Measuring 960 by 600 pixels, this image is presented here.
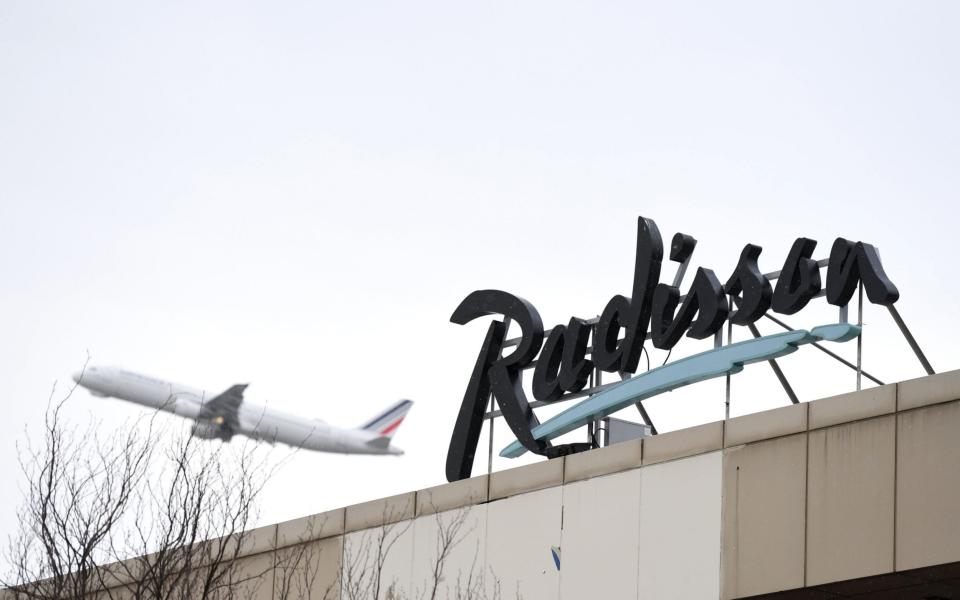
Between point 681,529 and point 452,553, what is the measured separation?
484 centimetres

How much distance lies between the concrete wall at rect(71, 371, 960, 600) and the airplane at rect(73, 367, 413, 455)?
7361cm

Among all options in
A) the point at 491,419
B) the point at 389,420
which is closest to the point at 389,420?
the point at 389,420

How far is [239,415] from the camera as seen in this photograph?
134125mm

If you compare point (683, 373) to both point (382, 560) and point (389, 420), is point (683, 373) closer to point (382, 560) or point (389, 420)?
point (382, 560)

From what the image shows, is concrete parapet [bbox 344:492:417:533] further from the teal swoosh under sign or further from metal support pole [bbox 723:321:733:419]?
metal support pole [bbox 723:321:733:419]

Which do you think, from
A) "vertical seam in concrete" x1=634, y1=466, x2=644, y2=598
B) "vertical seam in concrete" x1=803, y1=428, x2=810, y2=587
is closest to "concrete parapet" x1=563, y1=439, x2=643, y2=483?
"vertical seam in concrete" x1=634, y1=466, x2=644, y2=598

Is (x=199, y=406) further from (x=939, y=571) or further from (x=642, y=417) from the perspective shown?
(x=939, y=571)

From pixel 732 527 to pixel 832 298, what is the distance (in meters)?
4.72

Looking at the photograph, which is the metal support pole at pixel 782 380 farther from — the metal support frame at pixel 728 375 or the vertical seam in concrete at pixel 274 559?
the vertical seam in concrete at pixel 274 559

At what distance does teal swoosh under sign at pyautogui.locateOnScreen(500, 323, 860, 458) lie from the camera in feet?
77.6

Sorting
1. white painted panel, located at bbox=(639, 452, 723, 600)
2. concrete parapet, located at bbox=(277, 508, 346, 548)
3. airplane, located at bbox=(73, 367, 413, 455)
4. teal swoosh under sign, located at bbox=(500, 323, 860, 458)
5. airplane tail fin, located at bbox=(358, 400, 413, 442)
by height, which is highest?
airplane tail fin, located at bbox=(358, 400, 413, 442)

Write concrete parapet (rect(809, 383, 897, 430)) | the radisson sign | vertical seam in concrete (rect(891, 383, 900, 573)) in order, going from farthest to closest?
the radisson sign < concrete parapet (rect(809, 383, 897, 430)) < vertical seam in concrete (rect(891, 383, 900, 573))

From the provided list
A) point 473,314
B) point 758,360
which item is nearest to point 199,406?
point 473,314

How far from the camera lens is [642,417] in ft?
88.7
